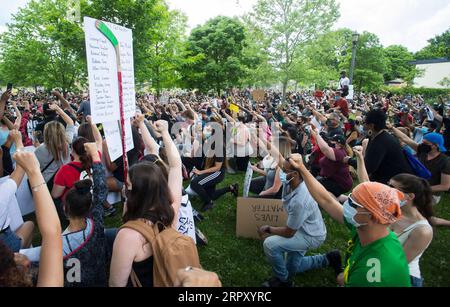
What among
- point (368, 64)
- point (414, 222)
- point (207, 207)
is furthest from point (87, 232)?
point (368, 64)

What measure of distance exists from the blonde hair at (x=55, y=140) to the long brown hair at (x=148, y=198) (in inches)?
125

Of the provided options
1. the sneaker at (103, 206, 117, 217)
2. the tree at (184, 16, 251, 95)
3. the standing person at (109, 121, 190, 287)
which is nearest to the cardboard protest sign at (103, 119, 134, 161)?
the standing person at (109, 121, 190, 287)

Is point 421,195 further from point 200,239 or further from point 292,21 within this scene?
point 292,21

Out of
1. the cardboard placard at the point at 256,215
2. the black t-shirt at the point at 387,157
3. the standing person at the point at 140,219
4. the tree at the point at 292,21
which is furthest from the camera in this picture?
the tree at the point at 292,21

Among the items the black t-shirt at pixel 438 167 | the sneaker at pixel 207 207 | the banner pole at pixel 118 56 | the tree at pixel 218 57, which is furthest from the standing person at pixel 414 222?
the tree at pixel 218 57

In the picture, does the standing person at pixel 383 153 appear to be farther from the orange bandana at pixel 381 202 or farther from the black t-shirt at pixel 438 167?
the orange bandana at pixel 381 202

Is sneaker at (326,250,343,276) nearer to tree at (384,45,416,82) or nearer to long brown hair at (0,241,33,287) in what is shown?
long brown hair at (0,241,33,287)

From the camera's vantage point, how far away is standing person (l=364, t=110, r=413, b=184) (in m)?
4.36

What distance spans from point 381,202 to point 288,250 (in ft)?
6.08

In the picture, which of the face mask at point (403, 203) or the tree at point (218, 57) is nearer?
the face mask at point (403, 203)

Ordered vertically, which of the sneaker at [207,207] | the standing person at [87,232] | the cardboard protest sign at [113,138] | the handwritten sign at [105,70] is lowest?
the sneaker at [207,207]

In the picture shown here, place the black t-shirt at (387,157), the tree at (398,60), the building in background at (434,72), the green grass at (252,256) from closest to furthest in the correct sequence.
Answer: the green grass at (252,256) → the black t-shirt at (387,157) → the building in background at (434,72) → the tree at (398,60)

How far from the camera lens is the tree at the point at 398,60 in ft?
227
